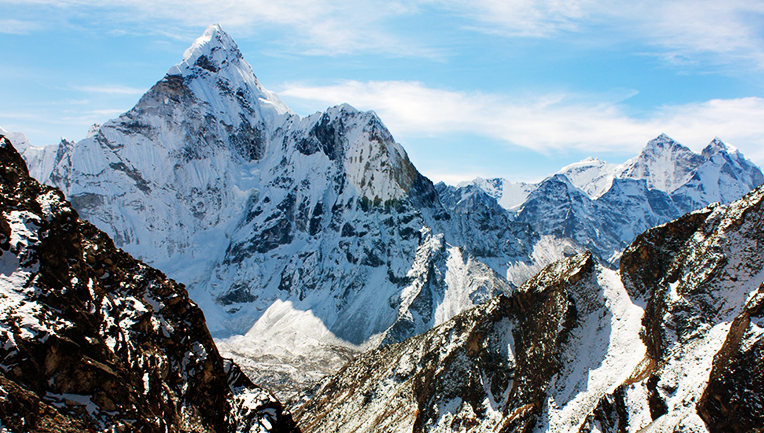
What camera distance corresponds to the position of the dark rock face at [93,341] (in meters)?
21.8

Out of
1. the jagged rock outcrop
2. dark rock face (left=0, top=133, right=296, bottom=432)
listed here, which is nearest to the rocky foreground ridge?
the jagged rock outcrop

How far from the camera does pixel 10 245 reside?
83.2 feet

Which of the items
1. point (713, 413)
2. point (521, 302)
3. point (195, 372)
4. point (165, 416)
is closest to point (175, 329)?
point (195, 372)

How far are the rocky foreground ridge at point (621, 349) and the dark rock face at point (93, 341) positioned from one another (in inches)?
1547

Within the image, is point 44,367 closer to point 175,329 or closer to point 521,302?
point 175,329

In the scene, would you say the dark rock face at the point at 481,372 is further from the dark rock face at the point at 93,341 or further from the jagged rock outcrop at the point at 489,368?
the dark rock face at the point at 93,341

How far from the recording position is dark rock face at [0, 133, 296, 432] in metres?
21.8

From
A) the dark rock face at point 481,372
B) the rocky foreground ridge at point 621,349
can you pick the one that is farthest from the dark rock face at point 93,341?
the dark rock face at point 481,372

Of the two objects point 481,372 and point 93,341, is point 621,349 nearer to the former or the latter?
point 481,372

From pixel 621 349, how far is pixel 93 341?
208 ft

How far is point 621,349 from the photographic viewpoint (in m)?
64.9

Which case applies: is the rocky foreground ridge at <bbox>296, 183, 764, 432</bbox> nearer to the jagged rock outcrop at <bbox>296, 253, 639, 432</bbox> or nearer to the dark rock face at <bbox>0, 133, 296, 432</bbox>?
the jagged rock outcrop at <bbox>296, 253, 639, 432</bbox>

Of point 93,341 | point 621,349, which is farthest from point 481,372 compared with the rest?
point 93,341

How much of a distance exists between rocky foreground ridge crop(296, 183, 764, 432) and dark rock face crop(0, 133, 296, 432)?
129 feet
